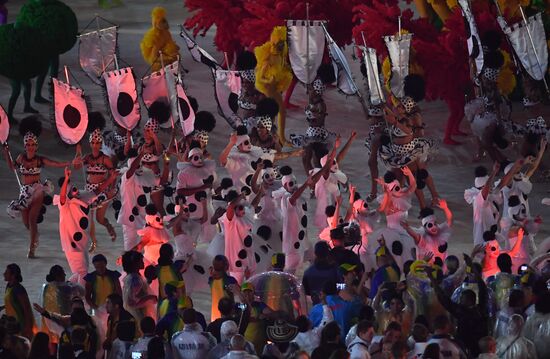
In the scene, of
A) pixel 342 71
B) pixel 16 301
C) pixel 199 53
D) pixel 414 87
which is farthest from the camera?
pixel 414 87

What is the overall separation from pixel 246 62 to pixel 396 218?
5.59m

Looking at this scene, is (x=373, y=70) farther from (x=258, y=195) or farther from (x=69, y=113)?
(x=69, y=113)

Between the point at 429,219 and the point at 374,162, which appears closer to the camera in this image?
the point at 429,219

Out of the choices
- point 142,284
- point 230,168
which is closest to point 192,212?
point 230,168

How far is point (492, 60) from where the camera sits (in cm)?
2248

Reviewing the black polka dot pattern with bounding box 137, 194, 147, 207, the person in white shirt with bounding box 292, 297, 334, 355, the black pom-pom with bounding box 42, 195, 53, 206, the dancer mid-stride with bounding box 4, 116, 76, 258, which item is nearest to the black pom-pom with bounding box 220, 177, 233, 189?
the black polka dot pattern with bounding box 137, 194, 147, 207

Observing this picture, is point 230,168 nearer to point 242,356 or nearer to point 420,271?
point 420,271

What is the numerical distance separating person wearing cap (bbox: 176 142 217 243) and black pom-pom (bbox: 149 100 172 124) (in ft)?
3.90

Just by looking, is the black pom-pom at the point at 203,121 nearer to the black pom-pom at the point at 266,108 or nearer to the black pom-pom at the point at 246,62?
the black pom-pom at the point at 266,108

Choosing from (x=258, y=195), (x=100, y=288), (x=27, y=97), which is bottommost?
(x=27, y=97)

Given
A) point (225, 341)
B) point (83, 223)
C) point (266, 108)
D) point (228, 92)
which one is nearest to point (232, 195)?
point (83, 223)

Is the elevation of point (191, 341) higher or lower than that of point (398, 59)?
lower

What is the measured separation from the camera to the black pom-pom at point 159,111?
787 inches

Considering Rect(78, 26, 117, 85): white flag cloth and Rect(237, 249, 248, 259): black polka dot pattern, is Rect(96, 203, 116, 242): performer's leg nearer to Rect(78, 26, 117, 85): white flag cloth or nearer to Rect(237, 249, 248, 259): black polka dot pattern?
Rect(78, 26, 117, 85): white flag cloth
